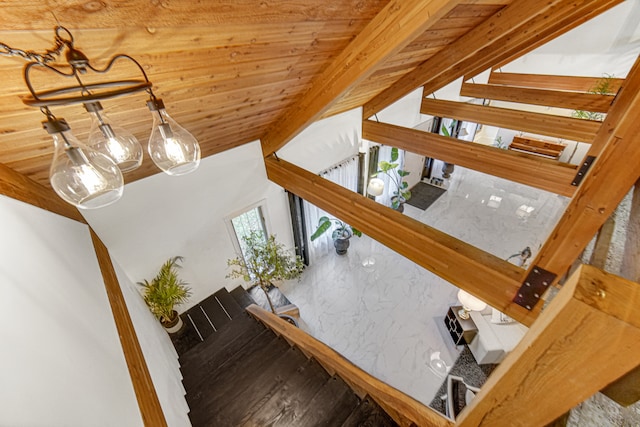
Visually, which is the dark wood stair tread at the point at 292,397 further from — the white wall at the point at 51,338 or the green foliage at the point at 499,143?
the green foliage at the point at 499,143

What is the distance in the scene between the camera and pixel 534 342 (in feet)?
1.85

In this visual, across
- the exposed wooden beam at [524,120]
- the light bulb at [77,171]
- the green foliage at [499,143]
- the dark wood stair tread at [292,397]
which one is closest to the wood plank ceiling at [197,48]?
the light bulb at [77,171]

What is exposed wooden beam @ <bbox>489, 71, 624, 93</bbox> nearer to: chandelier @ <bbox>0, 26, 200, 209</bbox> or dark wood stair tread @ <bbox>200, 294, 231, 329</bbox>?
chandelier @ <bbox>0, 26, 200, 209</bbox>

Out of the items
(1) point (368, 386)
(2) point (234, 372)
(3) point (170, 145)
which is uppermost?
(3) point (170, 145)

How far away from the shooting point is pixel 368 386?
1.84m

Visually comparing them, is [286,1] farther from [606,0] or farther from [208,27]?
[606,0]

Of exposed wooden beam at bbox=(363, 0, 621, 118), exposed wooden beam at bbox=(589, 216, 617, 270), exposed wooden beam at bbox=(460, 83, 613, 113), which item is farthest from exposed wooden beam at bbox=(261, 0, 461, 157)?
exposed wooden beam at bbox=(460, 83, 613, 113)

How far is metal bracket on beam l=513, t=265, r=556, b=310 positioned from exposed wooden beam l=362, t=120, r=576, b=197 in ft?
5.52

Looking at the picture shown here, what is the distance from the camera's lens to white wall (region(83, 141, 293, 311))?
286 centimetres

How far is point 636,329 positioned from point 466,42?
12.7 ft

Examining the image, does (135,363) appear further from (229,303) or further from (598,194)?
(598,194)

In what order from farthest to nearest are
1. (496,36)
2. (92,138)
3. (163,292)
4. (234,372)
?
(163,292), (496,36), (234,372), (92,138)

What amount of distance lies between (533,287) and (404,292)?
3.12m

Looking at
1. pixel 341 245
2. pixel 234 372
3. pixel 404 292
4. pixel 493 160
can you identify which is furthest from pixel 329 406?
pixel 341 245
